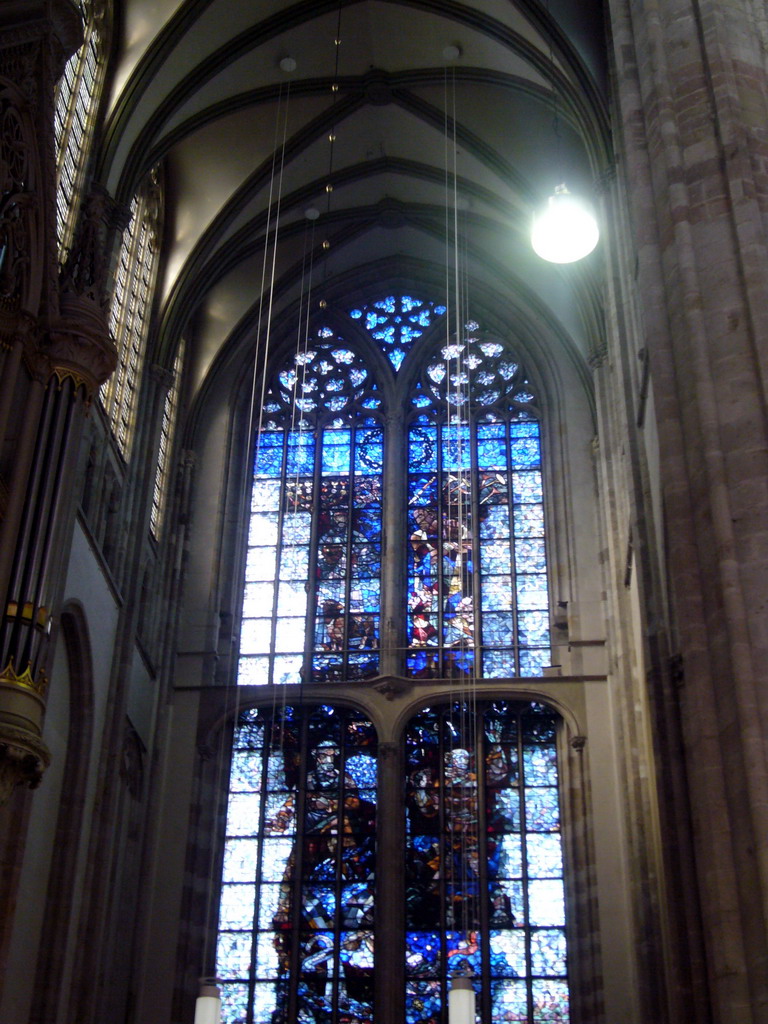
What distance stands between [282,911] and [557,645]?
221 inches

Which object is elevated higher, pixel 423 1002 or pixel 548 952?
pixel 548 952

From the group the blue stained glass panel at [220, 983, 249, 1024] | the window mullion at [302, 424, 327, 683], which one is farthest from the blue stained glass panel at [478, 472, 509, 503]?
the blue stained glass panel at [220, 983, 249, 1024]

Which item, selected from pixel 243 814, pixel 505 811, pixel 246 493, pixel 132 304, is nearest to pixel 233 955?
pixel 243 814

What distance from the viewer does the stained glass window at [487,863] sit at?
19125 millimetres

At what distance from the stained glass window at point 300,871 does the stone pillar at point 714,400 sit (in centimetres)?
855

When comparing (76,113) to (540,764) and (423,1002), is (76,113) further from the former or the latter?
(423,1002)

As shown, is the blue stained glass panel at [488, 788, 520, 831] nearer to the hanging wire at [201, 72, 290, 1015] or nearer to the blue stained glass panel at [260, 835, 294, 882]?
the blue stained glass panel at [260, 835, 294, 882]

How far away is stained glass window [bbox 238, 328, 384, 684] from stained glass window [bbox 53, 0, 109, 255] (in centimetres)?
526

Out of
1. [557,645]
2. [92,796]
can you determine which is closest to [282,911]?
[92,796]

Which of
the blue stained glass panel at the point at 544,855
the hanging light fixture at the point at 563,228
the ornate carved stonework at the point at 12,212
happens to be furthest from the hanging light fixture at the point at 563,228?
the blue stained glass panel at the point at 544,855

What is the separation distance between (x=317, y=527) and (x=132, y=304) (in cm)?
475

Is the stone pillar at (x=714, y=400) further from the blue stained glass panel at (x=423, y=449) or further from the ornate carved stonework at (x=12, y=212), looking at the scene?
the blue stained glass panel at (x=423, y=449)

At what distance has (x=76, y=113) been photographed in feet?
60.9

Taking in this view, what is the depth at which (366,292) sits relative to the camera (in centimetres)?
2561
